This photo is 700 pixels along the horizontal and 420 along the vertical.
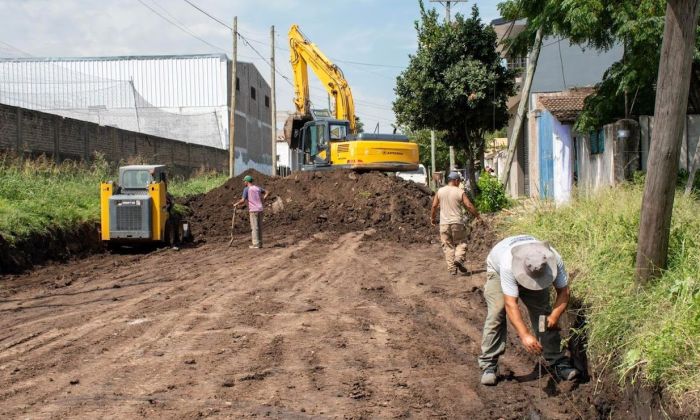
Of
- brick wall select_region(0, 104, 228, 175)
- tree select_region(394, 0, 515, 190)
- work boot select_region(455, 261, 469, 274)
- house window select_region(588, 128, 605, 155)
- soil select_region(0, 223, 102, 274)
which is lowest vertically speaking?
work boot select_region(455, 261, 469, 274)

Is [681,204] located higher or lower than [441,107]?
lower

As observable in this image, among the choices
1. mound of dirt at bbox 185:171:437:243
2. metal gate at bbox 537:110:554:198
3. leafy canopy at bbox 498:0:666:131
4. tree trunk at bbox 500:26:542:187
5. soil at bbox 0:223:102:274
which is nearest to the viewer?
soil at bbox 0:223:102:274

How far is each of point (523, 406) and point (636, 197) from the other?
504 centimetres

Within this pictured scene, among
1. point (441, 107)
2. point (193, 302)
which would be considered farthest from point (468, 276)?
point (441, 107)

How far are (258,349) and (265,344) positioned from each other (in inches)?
8.4

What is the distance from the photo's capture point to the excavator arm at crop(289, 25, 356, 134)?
27609mm

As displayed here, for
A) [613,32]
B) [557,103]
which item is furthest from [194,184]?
[613,32]

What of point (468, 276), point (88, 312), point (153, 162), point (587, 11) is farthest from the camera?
point (153, 162)

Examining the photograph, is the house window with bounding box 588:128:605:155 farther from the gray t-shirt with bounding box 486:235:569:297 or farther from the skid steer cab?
the gray t-shirt with bounding box 486:235:569:297

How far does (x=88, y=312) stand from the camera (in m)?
10.2

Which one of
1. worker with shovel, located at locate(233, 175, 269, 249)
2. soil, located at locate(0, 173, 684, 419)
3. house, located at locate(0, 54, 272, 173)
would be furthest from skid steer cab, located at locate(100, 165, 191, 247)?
house, located at locate(0, 54, 272, 173)

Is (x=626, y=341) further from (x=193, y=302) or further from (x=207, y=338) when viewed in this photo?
(x=193, y=302)

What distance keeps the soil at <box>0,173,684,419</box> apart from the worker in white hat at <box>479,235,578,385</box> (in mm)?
236

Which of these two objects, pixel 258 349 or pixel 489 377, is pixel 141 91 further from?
pixel 489 377
